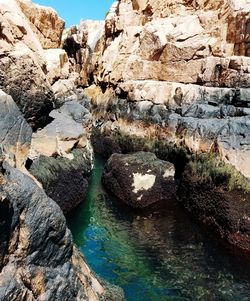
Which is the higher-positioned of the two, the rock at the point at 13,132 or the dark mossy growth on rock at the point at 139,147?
the rock at the point at 13,132

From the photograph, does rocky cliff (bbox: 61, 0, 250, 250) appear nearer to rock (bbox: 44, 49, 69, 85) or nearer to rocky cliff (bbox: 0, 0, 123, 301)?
rocky cliff (bbox: 0, 0, 123, 301)

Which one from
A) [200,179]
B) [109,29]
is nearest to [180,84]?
[200,179]


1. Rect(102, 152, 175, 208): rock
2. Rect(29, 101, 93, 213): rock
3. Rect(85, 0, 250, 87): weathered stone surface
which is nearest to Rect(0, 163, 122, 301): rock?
Rect(29, 101, 93, 213): rock

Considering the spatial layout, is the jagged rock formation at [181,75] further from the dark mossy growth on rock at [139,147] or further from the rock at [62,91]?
the rock at [62,91]

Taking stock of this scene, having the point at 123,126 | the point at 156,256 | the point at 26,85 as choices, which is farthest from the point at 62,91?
the point at 156,256

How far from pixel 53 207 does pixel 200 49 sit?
105ft

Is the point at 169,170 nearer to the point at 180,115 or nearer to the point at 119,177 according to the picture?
the point at 119,177

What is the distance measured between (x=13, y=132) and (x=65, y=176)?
23.8ft

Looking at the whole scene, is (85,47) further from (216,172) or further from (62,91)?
(216,172)

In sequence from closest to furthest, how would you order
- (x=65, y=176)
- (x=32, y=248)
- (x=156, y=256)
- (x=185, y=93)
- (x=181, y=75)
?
(x=32, y=248) → (x=156, y=256) → (x=65, y=176) → (x=185, y=93) → (x=181, y=75)

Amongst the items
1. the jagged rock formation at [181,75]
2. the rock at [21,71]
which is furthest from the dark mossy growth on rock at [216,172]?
the rock at [21,71]

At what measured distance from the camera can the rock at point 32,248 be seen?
7602 mm

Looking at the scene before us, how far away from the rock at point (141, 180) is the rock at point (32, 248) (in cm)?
1510

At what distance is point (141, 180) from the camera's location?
24.7 m
